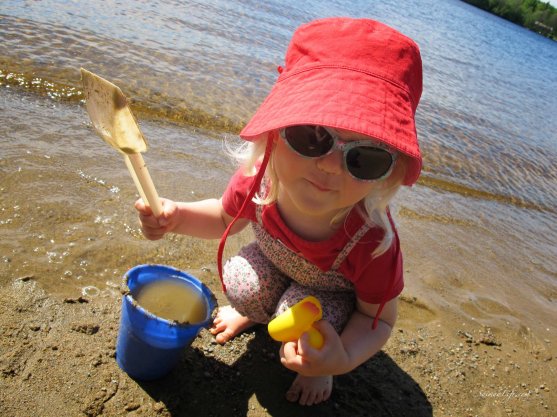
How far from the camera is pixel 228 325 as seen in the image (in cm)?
214

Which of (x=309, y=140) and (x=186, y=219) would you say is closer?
(x=309, y=140)

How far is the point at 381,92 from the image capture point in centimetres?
142

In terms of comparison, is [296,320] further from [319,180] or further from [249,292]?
[249,292]

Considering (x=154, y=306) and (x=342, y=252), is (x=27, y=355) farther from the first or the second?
(x=342, y=252)

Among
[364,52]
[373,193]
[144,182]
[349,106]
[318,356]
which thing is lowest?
[318,356]

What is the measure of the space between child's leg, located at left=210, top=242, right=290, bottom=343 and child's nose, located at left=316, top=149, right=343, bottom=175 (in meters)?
0.78

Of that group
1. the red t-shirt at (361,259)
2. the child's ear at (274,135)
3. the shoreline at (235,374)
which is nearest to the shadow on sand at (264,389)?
the shoreline at (235,374)

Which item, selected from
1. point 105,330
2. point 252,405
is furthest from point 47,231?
point 252,405

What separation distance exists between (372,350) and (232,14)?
898 cm

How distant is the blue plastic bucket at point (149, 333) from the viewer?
1.56 metres

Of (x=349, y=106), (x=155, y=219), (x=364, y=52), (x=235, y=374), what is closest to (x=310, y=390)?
(x=235, y=374)

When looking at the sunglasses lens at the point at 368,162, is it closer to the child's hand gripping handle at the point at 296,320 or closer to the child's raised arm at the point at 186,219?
the child's hand gripping handle at the point at 296,320

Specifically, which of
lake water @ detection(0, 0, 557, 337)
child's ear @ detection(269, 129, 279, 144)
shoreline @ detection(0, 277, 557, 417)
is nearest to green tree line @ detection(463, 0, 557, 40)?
lake water @ detection(0, 0, 557, 337)

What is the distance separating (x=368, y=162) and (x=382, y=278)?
56 centimetres
